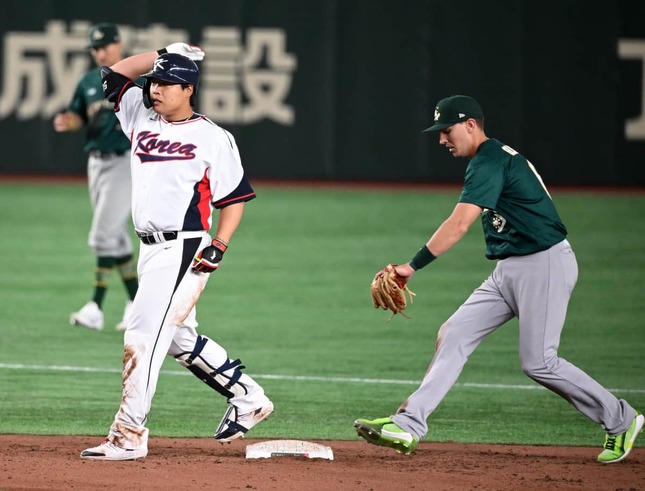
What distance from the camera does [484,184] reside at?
6.64 metres

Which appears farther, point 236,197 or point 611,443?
point 611,443

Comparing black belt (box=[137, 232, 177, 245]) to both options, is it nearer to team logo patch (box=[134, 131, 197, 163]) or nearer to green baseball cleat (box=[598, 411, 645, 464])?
team logo patch (box=[134, 131, 197, 163])

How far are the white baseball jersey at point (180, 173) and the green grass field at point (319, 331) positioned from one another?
153 cm

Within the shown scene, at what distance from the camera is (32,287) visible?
43.4ft

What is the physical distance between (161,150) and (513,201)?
1.84 m

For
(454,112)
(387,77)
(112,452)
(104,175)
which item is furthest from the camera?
(387,77)

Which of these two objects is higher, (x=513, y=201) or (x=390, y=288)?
(x=513, y=201)

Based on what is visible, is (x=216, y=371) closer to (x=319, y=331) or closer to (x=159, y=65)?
(x=159, y=65)

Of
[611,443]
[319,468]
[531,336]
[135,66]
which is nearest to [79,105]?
[135,66]

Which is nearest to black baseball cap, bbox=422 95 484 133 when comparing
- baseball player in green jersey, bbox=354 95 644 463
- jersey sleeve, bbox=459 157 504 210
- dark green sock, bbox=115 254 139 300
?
baseball player in green jersey, bbox=354 95 644 463

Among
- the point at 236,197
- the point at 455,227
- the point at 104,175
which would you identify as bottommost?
the point at 104,175

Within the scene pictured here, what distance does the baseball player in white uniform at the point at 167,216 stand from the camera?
6.71 metres

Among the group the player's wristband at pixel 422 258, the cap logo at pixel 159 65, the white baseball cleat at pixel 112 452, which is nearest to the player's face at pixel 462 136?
the player's wristband at pixel 422 258

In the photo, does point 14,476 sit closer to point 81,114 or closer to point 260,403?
point 260,403
